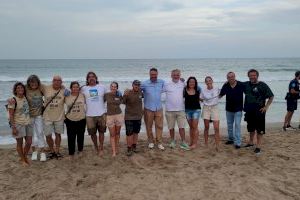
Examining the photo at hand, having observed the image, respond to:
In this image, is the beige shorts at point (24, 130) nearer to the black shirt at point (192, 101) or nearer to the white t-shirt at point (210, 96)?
the black shirt at point (192, 101)

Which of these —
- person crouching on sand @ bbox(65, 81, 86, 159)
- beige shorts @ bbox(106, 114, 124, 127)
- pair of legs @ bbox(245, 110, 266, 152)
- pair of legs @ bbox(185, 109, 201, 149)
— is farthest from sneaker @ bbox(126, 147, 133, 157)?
pair of legs @ bbox(245, 110, 266, 152)

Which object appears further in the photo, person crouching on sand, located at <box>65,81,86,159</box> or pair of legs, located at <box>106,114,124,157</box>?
pair of legs, located at <box>106,114,124,157</box>

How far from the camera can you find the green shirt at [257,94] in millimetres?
6925

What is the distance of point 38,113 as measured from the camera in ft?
21.2

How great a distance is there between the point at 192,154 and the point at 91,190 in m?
2.48

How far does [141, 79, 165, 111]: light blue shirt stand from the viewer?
7.03 m

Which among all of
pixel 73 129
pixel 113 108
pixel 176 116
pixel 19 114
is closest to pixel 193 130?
pixel 176 116

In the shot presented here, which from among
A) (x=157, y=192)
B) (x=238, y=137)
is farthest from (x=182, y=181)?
(x=238, y=137)

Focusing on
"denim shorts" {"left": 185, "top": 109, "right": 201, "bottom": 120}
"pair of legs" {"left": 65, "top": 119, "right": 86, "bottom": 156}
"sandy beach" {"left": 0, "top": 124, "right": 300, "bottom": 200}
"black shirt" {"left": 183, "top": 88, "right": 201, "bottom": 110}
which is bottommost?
"sandy beach" {"left": 0, "top": 124, "right": 300, "bottom": 200}

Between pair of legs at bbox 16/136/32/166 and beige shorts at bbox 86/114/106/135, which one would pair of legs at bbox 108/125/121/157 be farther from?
pair of legs at bbox 16/136/32/166

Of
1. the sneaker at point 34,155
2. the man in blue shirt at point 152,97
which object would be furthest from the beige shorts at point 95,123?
the sneaker at point 34,155

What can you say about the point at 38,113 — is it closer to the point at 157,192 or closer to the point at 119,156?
the point at 119,156

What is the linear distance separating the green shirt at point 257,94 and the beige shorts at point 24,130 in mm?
4431

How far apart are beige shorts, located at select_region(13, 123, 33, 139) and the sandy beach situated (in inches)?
Answer: 24.7
